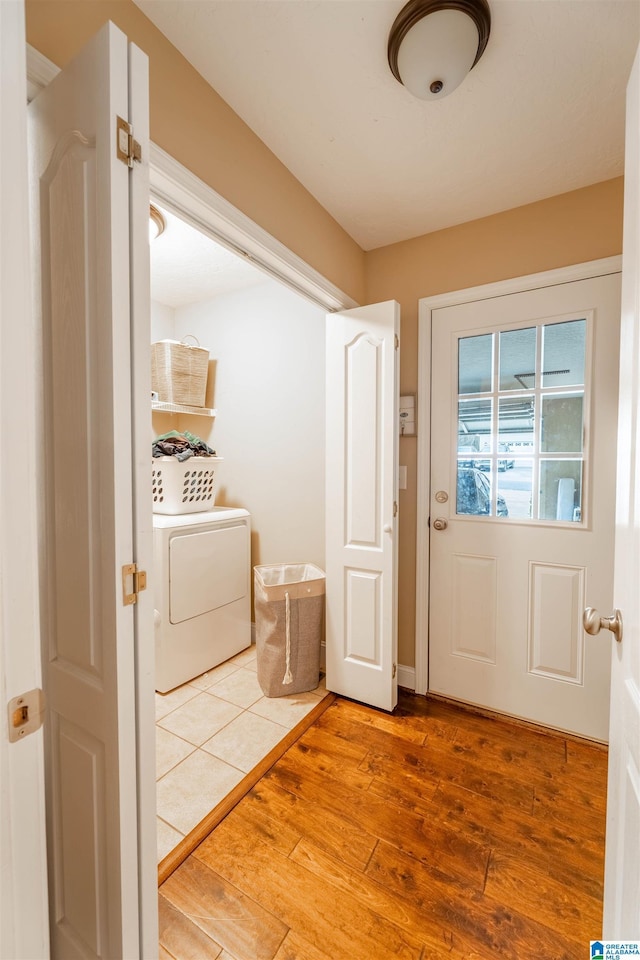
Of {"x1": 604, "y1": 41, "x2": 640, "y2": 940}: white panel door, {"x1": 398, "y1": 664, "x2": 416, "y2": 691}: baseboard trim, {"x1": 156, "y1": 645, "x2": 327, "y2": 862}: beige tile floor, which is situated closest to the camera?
{"x1": 604, "y1": 41, "x2": 640, "y2": 940}: white panel door

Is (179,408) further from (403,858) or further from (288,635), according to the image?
(403,858)

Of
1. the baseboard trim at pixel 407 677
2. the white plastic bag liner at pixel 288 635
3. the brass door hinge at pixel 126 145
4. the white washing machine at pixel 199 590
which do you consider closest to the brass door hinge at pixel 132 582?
the brass door hinge at pixel 126 145

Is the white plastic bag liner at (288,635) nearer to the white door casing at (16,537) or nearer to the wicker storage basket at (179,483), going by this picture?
the wicker storage basket at (179,483)

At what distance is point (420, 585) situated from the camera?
2258mm

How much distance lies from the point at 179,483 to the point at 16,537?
188cm

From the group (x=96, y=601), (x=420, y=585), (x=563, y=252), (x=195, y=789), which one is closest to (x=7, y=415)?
(x=96, y=601)

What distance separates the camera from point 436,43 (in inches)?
44.5

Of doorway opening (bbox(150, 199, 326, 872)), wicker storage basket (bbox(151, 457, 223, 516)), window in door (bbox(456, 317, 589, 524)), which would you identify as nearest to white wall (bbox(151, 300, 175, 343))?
doorway opening (bbox(150, 199, 326, 872))

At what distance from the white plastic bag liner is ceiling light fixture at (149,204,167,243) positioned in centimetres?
185

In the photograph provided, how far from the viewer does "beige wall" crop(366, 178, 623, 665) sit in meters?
1.82

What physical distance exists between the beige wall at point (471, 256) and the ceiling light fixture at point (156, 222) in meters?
1.15

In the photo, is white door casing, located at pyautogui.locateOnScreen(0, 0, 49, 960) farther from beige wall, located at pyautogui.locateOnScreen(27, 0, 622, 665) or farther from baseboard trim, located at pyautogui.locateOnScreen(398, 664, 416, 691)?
baseboard trim, located at pyautogui.locateOnScreen(398, 664, 416, 691)

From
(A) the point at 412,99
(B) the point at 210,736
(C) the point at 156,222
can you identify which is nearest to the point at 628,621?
(A) the point at 412,99

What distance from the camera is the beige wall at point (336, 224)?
107 centimetres
